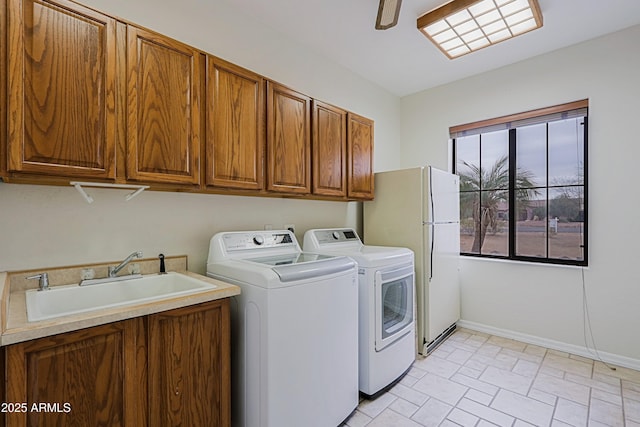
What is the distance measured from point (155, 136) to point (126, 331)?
939mm

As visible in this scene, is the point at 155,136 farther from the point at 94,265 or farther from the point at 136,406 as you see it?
the point at 136,406

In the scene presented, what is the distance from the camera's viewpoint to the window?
2.87 meters

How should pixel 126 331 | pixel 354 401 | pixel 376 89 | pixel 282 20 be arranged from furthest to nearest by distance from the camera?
pixel 376 89
pixel 282 20
pixel 354 401
pixel 126 331

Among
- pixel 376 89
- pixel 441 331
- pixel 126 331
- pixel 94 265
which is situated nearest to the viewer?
pixel 126 331

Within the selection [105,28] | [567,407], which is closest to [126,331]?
[105,28]

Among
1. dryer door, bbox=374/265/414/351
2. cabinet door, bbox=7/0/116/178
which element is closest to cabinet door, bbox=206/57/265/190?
cabinet door, bbox=7/0/116/178

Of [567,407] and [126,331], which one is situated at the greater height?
[126,331]

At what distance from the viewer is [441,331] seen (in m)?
3.02

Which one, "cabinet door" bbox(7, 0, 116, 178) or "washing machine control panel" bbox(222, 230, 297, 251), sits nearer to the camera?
"cabinet door" bbox(7, 0, 116, 178)

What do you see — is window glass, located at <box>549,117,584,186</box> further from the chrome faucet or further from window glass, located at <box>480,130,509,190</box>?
the chrome faucet

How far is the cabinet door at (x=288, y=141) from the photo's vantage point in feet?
6.93

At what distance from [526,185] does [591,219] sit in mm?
625

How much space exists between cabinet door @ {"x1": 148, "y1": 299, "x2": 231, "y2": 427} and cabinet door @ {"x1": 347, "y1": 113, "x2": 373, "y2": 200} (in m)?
1.69

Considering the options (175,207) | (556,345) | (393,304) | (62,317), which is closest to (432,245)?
(393,304)
